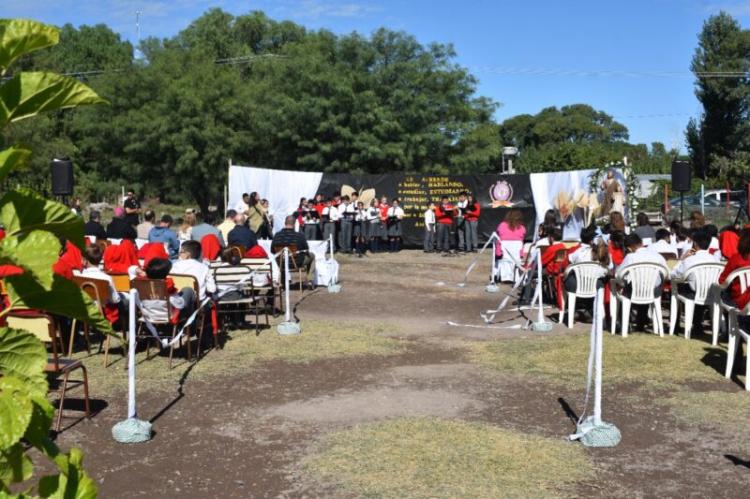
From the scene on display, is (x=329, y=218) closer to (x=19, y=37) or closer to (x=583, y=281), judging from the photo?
(x=583, y=281)

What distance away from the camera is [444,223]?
72.1 ft

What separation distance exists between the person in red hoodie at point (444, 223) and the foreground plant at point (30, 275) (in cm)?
2052

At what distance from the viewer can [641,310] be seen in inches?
420

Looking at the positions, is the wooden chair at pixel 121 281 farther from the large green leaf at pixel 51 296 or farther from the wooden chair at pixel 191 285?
the large green leaf at pixel 51 296

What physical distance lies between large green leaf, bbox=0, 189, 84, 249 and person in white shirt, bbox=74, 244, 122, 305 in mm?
7279

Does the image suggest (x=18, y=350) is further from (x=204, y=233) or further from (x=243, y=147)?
(x=243, y=147)

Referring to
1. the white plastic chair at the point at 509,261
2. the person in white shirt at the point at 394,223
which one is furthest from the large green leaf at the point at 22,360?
the person in white shirt at the point at 394,223

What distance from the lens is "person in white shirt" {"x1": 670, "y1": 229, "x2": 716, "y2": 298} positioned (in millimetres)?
10055

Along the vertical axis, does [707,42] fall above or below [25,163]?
above

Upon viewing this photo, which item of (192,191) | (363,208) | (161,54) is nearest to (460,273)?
(363,208)

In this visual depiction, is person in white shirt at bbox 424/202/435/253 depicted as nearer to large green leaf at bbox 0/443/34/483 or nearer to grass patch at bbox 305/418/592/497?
grass patch at bbox 305/418/592/497

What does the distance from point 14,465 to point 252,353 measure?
8.08m

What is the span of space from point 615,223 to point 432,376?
230 inches

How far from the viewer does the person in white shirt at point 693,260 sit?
1005cm
